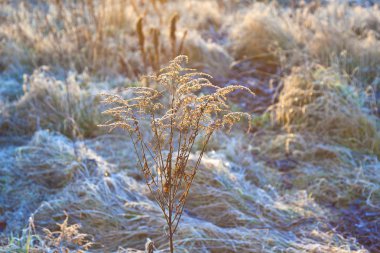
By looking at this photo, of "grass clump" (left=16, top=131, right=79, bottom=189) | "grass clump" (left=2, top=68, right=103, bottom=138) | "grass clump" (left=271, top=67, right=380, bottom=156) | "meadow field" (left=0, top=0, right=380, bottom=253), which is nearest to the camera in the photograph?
"meadow field" (left=0, top=0, right=380, bottom=253)

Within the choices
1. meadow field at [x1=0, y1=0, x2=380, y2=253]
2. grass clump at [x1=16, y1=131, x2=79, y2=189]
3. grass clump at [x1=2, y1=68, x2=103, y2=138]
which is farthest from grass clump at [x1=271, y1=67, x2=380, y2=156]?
grass clump at [x1=16, y1=131, x2=79, y2=189]

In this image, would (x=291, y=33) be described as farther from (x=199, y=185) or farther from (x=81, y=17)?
(x=199, y=185)

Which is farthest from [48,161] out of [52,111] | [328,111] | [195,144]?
[328,111]

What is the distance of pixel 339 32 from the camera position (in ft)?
17.0

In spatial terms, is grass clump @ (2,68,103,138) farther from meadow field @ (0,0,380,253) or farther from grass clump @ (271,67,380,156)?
grass clump @ (271,67,380,156)

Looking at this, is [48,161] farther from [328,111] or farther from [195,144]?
[328,111]

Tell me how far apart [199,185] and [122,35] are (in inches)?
129

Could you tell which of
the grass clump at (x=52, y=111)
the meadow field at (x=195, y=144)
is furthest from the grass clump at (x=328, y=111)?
the grass clump at (x=52, y=111)

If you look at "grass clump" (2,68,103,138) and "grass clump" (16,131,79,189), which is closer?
"grass clump" (16,131,79,189)

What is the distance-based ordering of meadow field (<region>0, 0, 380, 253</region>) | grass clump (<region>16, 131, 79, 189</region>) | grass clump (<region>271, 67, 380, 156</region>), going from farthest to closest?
grass clump (<region>271, 67, 380, 156</region>) → grass clump (<region>16, 131, 79, 189</region>) → meadow field (<region>0, 0, 380, 253</region>)

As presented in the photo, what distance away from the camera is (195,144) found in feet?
11.9

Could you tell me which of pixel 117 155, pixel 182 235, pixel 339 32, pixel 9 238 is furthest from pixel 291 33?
pixel 9 238

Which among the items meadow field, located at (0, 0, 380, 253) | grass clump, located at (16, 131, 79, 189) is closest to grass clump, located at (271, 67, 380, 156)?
meadow field, located at (0, 0, 380, 253)

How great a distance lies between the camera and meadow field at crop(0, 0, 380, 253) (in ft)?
7.61
